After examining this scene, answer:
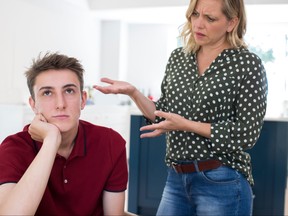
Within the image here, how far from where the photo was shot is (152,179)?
263cm

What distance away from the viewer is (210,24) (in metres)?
1.24

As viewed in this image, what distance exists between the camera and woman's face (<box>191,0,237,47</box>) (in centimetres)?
123

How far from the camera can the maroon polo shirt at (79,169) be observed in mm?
1149

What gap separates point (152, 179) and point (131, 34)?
13.0ft

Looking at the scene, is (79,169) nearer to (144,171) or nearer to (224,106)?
(224,106)

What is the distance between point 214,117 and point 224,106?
0.18 ft

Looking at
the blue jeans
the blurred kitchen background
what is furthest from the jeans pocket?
the blurred kitchen background

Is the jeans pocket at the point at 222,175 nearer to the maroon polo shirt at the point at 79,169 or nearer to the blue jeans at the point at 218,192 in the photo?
the blue jeans at the point at 218,192

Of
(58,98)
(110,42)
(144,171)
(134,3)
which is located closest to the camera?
(58,98)

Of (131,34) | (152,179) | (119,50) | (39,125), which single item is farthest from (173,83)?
(131,34)

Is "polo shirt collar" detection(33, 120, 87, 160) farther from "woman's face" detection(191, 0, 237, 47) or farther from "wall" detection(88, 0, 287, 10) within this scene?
"wall" detection(88, 0, 287, 10)

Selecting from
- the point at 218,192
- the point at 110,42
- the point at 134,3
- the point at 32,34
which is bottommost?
the point at 218,192

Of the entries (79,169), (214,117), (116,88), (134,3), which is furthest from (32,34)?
(214,117)

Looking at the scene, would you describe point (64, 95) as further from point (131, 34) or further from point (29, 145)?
point (131, 34)
